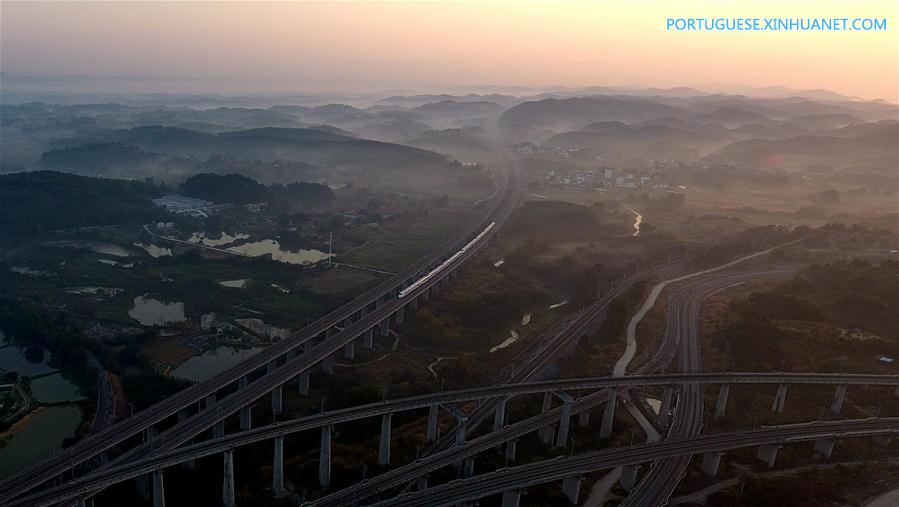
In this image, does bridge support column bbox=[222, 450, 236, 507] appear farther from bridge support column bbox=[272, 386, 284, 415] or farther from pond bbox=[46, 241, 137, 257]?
pond bbox=[46, 241, 137, 257]

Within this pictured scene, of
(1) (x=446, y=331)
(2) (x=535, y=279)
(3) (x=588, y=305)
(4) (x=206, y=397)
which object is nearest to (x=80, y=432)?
(4) (x=206, y=397)

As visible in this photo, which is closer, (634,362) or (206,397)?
(206,397)

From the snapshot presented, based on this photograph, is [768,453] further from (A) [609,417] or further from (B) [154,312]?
(B) [154,312]

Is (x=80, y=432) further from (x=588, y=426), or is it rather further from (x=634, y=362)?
(x=634, y=362)

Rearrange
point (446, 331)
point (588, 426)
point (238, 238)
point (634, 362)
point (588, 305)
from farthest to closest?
1. point (238, 238)
2. point (588, 305)
3. point (446, 331)
4. point (634, 362)
5. point (588, 426)

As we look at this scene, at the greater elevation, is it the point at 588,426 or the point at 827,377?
the point at 827,377

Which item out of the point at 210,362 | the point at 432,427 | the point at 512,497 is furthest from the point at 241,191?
the point at 512,497
